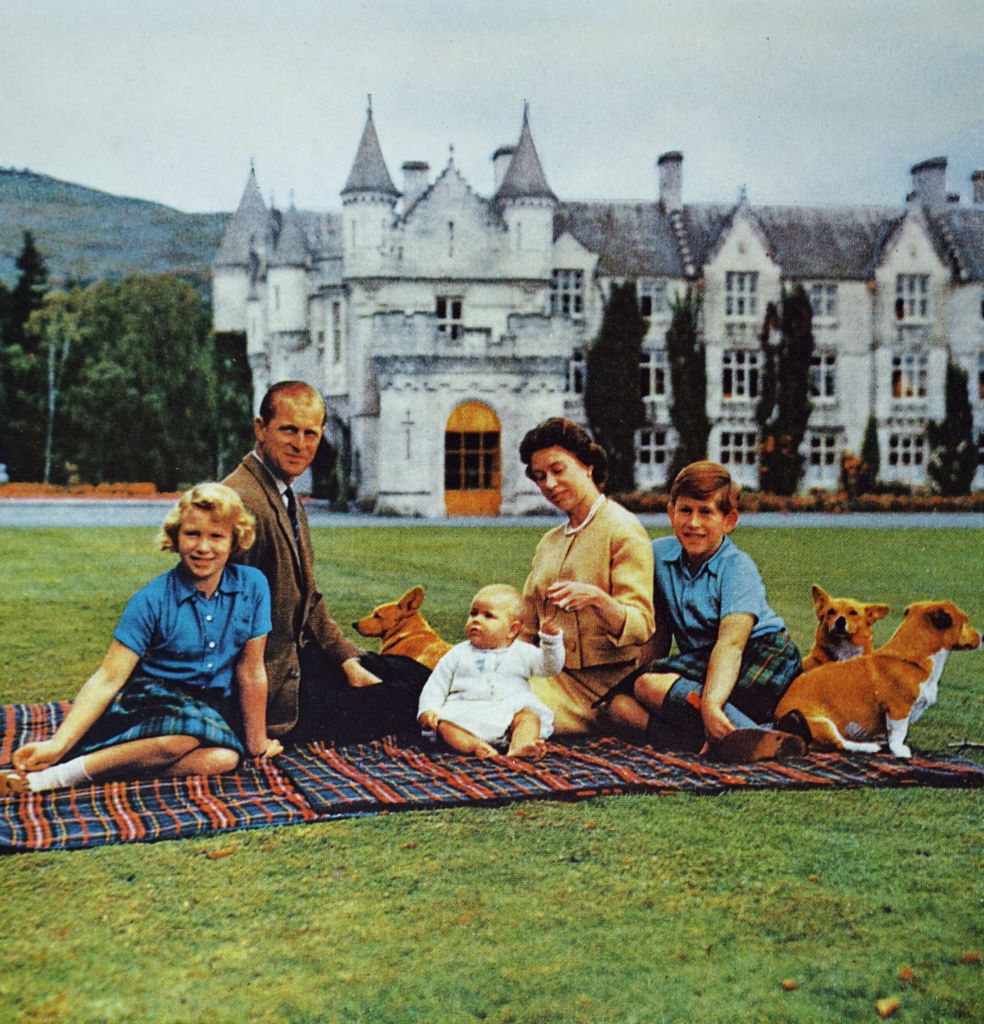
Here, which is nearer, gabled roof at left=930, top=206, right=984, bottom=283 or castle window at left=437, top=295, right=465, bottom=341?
castle window at left=437, top=295, right=465, bottom=341

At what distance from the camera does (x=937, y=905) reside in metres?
2.62

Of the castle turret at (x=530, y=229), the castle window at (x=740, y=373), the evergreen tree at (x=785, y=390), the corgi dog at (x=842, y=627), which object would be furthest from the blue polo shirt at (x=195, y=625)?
the castle window at (x=740, y=373)

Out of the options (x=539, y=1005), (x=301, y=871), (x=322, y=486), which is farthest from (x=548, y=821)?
(x=322, y=486)

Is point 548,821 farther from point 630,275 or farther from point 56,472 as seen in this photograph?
point 630,275

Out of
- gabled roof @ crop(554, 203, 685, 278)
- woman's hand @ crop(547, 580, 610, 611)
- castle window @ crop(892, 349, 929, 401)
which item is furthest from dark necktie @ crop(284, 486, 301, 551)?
gabled roof @ crop(554, 203, 685, 278)

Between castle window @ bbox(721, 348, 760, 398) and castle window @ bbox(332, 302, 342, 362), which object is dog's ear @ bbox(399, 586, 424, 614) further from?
castle window @ bbox(721, 348, 760, 398)

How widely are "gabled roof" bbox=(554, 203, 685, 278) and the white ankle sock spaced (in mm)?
14486

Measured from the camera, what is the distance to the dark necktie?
3783mm

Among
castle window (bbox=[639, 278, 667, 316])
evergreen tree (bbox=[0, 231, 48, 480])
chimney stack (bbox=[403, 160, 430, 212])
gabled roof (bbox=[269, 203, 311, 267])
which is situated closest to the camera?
evergreen tree (bbox=[0, 231, 48, 480])

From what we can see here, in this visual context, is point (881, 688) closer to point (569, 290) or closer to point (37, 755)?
point (37, 755)

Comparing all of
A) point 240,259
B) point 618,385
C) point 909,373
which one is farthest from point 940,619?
point 618,385

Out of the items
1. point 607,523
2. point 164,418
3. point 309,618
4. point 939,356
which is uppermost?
point 939,356

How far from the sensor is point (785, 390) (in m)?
13.5

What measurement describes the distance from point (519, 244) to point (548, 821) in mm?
9491
